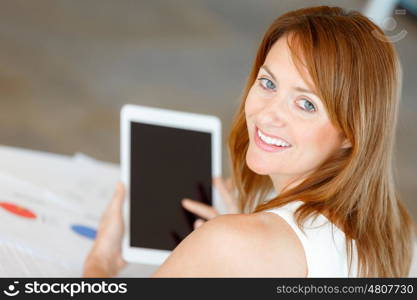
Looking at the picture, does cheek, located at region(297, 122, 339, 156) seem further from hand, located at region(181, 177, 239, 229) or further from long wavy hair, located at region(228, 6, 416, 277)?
hand, located at region(181, 177, 239, 229)

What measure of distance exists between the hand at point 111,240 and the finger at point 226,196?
19cm

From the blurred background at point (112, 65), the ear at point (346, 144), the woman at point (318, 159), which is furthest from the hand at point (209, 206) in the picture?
the blurred background at point (112, 65)

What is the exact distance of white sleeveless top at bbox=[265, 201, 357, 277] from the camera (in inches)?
41.4

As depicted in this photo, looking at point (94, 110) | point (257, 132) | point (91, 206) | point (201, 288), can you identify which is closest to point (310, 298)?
point (201, 288)

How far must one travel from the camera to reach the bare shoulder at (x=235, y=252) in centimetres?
101

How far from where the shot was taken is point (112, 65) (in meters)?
3.09

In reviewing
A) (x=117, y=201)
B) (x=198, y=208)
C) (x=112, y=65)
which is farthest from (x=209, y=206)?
(x=112, y=65)

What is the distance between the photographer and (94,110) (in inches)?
112

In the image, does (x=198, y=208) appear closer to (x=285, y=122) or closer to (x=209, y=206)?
(x=209, y=206)

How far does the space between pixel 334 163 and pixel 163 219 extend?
1.44 feet

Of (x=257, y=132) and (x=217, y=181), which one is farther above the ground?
(x=257, y=132)

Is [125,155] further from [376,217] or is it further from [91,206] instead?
[376,217]
